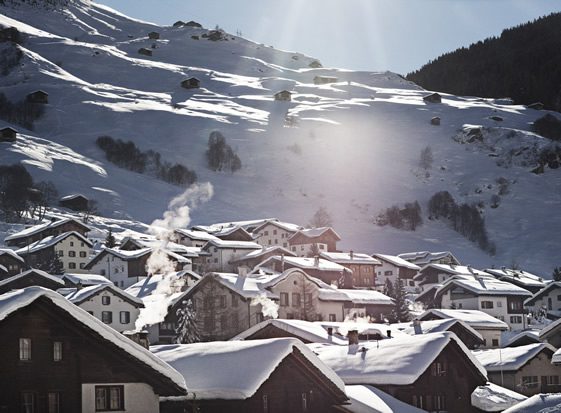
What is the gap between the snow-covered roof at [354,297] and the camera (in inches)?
3024

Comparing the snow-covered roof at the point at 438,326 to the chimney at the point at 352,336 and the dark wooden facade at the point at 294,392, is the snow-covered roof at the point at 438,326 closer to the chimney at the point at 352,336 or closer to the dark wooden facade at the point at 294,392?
the chimney at the point at 352,336

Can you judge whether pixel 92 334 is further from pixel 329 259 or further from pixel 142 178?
pixel 142 178

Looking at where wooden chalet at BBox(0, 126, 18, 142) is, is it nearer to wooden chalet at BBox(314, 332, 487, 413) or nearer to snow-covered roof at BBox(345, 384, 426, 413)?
wooden chalet at BBox(314, 332, 487, 413)

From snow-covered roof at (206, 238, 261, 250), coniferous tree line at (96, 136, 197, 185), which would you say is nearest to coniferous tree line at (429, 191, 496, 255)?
coniferous tree line at (96, 136, 197, 185)

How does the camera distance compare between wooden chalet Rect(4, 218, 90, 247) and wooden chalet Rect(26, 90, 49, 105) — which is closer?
wooden chalet Rect(4, 218, 90, 247)

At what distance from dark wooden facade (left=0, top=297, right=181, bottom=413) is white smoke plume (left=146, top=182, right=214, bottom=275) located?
245ft

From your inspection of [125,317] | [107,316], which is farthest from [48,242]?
[107,316]

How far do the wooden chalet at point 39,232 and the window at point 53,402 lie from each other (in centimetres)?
8354

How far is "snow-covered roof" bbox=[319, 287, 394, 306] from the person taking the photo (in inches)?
3024

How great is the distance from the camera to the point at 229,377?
2411 cm

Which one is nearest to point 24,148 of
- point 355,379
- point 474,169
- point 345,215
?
point 345,215

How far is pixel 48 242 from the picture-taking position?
323 feet

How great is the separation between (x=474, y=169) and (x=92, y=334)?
528 feet

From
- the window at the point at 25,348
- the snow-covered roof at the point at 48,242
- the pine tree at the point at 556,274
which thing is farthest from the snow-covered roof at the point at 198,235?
the window at the point at 25,348
